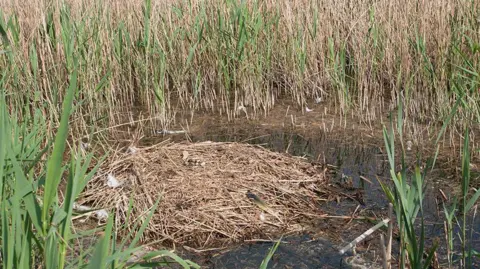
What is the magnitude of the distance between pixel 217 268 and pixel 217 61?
9.59 feet

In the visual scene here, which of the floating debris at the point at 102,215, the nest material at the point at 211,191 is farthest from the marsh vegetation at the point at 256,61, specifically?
the floating debris at the point at 102,215

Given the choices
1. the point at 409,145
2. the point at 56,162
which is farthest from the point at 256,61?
the point at 56,162

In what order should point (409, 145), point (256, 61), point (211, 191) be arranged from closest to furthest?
1. point (211, 191)
2. point (409, 145)
3. point (256, 61)

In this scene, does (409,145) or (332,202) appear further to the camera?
(409,145)

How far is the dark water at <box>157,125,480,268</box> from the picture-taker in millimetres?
3299

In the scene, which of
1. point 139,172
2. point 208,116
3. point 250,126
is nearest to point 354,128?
point 250,126

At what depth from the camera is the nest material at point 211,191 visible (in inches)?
141

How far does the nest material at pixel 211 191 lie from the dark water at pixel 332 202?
0.15 m

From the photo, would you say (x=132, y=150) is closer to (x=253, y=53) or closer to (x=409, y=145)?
(x=253, y=53)

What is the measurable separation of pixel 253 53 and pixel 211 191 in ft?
7.05

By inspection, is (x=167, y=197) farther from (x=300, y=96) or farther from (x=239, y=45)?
(x=300, y=96)

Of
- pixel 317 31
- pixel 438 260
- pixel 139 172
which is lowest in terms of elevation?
pixel 438 260

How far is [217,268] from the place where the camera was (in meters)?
3.23

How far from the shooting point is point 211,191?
152 inches
